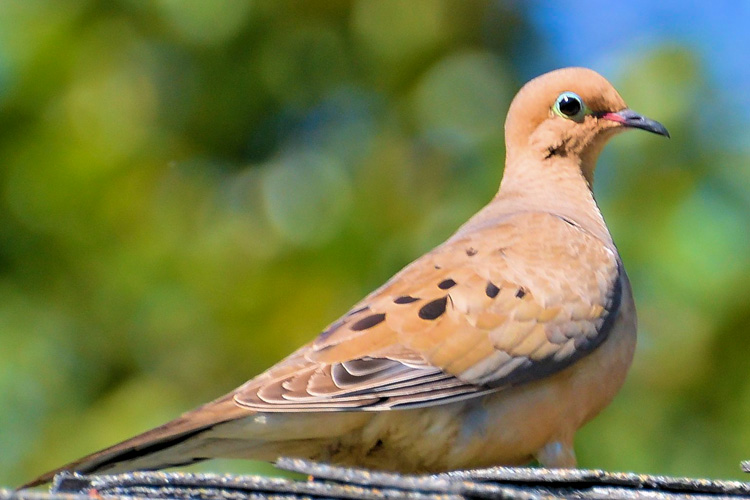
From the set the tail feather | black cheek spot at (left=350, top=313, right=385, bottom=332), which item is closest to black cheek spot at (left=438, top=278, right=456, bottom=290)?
black cheek spot at (left=350, top=313, right=385, bottom=332)

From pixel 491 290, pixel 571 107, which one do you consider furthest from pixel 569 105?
pixel 491 290

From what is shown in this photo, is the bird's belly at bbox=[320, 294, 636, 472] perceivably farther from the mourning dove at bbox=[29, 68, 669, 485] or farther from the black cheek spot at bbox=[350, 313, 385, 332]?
the black cheek spot at bbox=[350, 313, 385, 332]

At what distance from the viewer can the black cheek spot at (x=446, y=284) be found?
3.15 m

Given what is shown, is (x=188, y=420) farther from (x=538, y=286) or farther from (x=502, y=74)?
(x=502, y=74)

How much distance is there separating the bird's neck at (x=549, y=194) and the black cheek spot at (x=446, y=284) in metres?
0.53

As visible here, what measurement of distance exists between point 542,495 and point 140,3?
398 cm

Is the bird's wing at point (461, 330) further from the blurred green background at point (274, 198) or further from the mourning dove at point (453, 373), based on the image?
the blurred green background at point (274, 198)

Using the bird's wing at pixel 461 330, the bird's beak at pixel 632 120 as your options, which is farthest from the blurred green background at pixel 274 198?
the bird's wing at pixel 461 330

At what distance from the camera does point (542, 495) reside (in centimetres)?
187

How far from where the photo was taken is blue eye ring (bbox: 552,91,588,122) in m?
4.00

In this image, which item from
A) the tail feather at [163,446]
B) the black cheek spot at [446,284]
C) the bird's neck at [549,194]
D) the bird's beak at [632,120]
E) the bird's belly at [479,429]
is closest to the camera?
the tail feather at [163,446]

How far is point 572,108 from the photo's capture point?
13.1ft

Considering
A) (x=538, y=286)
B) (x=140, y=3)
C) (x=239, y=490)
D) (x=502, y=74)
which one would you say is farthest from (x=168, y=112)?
(x=239, y=490)

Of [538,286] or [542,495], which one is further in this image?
[538,286]
